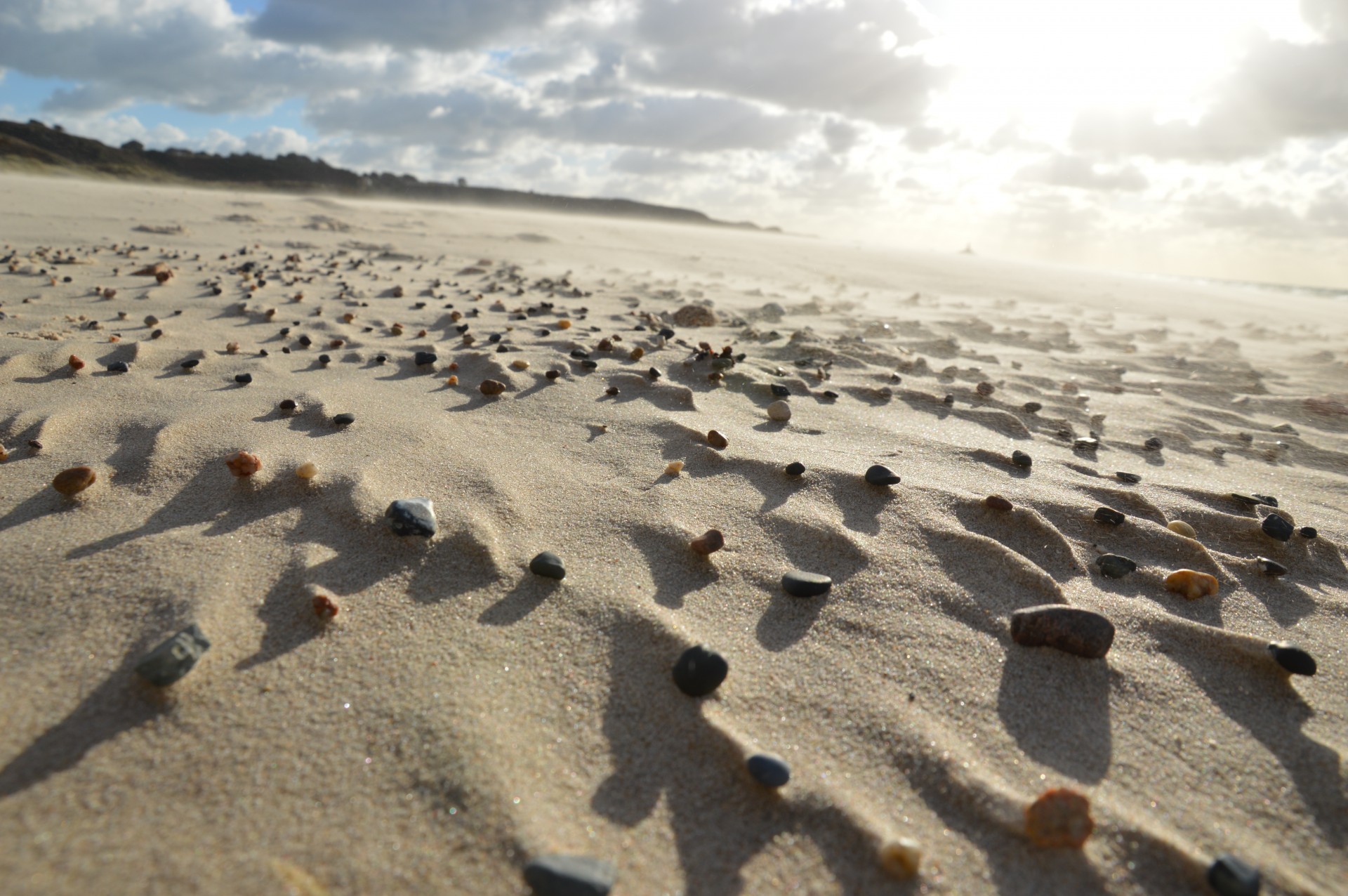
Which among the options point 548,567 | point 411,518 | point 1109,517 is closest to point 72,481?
point 411,518

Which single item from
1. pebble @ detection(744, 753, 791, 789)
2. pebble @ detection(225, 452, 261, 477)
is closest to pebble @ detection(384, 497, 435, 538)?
pebble @ detection(225, 452, 261, 477)

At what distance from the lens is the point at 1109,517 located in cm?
178

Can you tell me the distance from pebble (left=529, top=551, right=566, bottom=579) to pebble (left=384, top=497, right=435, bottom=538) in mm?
270

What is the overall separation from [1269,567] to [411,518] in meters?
2.09

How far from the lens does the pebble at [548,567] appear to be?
1364mm

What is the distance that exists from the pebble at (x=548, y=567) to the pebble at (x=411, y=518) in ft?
0.89

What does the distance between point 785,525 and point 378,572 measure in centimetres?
94

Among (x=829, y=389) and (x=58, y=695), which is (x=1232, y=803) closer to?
(x=58, y=695)

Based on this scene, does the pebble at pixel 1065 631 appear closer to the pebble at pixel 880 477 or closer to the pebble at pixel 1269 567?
the pebble at pixel 880 477

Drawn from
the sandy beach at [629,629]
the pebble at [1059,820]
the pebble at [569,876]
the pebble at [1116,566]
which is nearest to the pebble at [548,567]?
the sandy beach at [629,629]

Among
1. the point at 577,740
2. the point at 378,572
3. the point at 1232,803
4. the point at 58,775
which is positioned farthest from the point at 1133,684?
the point at 58,775

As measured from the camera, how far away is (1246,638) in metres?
1.34

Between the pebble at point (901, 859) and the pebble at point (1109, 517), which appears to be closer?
the pebble at point (901, 859)

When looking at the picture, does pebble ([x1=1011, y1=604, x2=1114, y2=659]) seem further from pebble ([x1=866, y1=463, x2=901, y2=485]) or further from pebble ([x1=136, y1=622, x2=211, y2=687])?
pebble ([x1=136, y1=622, x2=211, y2=687])
